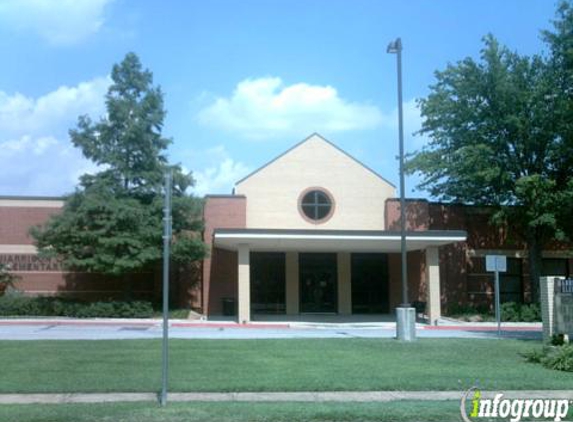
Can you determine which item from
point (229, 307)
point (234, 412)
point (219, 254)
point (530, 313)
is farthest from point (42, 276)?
point (234, 412)

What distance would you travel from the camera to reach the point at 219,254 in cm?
3388

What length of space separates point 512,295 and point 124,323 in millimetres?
20132

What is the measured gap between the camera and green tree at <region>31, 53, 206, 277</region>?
98.3 feet

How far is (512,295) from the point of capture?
36.1m

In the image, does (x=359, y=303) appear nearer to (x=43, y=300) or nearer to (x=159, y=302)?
(x=159, y=302)

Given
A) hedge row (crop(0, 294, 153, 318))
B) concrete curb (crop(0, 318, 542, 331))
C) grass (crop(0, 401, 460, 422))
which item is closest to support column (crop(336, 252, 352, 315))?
concrete curb (crop(0, 318, 542, 331))

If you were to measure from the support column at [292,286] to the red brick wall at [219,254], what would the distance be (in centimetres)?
279

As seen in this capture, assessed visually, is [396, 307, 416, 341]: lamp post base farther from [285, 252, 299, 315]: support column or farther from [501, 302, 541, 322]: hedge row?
[285, 252, 299, 315]: support column

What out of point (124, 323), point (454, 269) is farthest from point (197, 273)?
point (454, 269)

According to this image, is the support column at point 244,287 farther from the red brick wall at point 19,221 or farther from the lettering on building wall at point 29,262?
the red brick wall at point 19,221

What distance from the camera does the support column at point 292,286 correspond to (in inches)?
1369

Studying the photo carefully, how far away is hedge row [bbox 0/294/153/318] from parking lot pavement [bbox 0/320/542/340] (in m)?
1.62

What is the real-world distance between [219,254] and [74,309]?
A: 730cm

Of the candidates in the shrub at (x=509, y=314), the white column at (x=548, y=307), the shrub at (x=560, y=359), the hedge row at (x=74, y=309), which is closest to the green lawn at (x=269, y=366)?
the shrub at (x=560, y=359)
